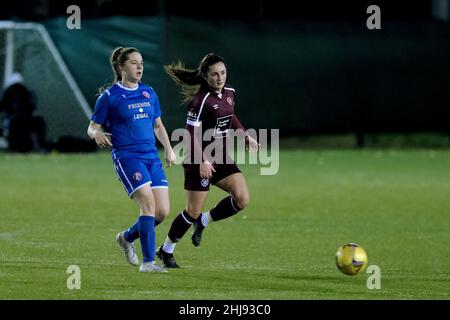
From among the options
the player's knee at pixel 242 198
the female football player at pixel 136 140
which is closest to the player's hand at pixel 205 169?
the female football player at pixel 136 140

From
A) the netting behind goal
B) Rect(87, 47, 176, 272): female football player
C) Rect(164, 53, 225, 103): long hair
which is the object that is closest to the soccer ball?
Rect(87, 47, 176, 272): female football player

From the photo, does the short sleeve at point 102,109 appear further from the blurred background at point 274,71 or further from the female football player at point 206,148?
the blurred background at point 274,71

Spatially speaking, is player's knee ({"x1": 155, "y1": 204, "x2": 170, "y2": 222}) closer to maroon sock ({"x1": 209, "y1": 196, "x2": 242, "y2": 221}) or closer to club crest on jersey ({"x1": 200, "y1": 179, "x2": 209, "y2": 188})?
club crest on jersey ({"x1": 200, "y1": 179, "x2": 209, "y2": 188})

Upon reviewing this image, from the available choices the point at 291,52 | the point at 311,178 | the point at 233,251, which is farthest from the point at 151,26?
the point at 233,251

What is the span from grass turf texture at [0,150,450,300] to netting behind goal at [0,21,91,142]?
145cm

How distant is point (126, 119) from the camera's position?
34.2ft

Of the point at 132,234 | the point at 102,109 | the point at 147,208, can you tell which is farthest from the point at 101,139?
the point at 132,234

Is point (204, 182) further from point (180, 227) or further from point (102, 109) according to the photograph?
point (102, 109)

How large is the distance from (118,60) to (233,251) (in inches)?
96.2

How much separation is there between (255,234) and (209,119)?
7.43 ft

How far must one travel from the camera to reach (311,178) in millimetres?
19562

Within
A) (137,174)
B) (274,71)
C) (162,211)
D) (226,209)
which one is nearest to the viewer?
(137,174)

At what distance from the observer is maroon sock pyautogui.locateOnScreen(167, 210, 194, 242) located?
432 inches

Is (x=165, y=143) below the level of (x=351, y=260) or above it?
above
